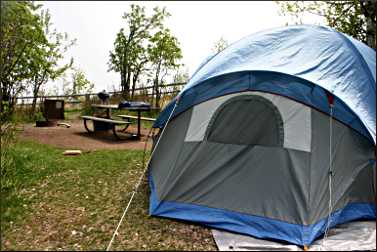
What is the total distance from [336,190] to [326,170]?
0.21m

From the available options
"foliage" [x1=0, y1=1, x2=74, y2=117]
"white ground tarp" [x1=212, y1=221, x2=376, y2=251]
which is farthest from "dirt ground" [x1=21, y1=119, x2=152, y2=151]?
"white ground tarp" [x1=212, y1=221, x2=376, y2=251]

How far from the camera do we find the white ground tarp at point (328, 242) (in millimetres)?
2824

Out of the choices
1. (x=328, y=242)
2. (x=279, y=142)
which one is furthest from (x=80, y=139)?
(x=328, y=242)

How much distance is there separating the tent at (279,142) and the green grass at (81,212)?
0.90ft

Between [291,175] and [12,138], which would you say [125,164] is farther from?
[291,175]

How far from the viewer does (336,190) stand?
3201 millimetres

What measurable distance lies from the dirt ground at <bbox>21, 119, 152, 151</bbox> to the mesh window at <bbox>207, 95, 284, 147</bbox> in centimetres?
327

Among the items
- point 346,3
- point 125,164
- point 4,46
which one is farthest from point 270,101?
point 346,3

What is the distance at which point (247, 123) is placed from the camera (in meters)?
3.50

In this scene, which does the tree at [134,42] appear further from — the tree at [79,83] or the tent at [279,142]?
the tent at [279,142]

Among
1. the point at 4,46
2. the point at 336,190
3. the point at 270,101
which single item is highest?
the point at 4,46

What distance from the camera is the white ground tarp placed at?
282 cm

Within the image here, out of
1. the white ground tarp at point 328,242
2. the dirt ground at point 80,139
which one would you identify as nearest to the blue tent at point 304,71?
the white ground tarp at point 328,242

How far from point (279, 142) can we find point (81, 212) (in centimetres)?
215
